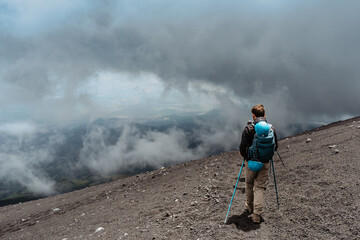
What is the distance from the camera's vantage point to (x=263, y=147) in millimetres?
5738

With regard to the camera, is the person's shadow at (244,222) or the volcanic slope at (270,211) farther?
the person's shadow at (244,222)

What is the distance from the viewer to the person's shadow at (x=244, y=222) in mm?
5945

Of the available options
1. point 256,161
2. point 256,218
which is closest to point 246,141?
point 256,161

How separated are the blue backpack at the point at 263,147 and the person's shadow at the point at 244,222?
2.16 metres

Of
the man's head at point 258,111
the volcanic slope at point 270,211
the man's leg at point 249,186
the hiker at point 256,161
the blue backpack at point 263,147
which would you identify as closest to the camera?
the volcanic slope at point 270,211

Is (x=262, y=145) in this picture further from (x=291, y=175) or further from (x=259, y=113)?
(x=291, y=175)

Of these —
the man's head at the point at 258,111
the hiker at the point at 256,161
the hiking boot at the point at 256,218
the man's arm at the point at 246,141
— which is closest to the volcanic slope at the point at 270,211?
the hiking boot at the point at 256,218

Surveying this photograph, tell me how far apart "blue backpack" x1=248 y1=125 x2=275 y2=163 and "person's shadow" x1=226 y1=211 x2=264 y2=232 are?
2160 mm

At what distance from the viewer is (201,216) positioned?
7.10 metres

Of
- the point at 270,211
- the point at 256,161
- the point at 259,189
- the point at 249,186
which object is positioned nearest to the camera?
the point at 256,161

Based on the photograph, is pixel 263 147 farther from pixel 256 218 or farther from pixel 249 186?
pixel 256 218

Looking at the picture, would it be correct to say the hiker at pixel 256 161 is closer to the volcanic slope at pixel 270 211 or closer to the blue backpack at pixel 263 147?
the blue backpack at pixel 263 147

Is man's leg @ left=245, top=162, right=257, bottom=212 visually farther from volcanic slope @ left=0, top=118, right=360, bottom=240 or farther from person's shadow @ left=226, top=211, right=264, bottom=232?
volcanic slope @ left=0, top=118, right=360, bottom=240

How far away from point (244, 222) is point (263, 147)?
2.70 meters
